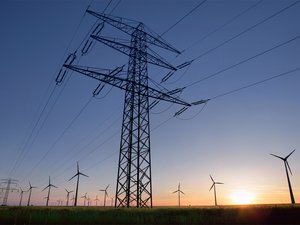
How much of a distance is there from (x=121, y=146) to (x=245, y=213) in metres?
16.2

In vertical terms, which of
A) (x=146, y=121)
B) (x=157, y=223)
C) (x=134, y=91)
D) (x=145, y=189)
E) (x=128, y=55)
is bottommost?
(x=157, y=223)

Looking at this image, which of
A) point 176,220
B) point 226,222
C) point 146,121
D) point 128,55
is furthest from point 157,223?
point 128,55

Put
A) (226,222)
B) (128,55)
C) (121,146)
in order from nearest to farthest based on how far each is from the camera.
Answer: (226,222)
(121,146)
(128,55)

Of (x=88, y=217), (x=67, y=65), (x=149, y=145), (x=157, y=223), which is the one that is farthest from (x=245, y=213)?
(x=67, y=65)

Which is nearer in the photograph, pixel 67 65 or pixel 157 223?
pixel 157 223

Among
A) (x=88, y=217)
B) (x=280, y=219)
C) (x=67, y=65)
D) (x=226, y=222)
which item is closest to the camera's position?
(x=88, y=217)

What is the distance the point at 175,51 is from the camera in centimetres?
3678

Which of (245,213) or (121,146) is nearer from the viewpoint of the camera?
(245,213)

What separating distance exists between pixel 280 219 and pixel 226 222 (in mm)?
4337

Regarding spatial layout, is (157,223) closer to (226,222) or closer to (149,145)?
(226,222)

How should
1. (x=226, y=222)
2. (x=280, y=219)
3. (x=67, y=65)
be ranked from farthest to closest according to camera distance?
1. (x=67, y=65)
2. (x=280, y=219)
3. (x=226, y=222)

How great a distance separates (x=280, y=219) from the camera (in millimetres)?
18984

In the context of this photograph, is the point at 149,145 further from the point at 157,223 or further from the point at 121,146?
the point at 157,223

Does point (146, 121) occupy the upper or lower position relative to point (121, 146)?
upper
